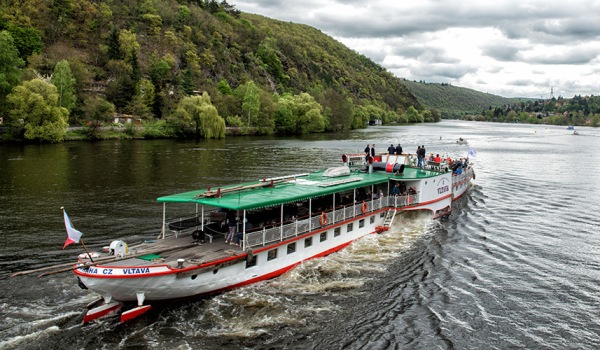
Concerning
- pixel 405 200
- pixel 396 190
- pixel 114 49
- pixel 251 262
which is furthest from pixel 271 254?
pixel 114 49

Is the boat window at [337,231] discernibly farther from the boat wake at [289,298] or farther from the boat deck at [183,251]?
the boat deck at [183,251]

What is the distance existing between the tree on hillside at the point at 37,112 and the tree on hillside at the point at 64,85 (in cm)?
962

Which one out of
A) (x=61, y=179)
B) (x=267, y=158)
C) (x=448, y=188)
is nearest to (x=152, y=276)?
(x=448, y=188)

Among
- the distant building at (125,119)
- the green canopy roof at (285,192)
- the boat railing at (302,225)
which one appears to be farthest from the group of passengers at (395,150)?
the distant building at (125,119)

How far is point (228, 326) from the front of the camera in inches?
755

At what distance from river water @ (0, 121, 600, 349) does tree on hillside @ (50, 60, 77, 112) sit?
53.9m

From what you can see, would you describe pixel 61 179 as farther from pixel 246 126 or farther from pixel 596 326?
pixel 246 126

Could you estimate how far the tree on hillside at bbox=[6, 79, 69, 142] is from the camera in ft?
277

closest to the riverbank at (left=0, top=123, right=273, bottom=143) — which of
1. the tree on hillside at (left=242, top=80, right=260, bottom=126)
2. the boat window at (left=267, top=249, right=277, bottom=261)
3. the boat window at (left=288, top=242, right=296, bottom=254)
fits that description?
the tree on hillside at (left=242, top=80, right=260, bottom=126)

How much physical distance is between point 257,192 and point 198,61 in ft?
497

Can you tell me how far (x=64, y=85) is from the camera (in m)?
101

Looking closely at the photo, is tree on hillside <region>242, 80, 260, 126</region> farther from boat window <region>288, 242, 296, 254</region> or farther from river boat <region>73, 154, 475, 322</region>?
boat window <region>288, 242, 296, 254</region>

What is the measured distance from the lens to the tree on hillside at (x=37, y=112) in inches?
3319

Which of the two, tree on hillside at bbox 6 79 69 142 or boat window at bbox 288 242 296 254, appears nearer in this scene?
boat window at bbox 288 242 296 254
